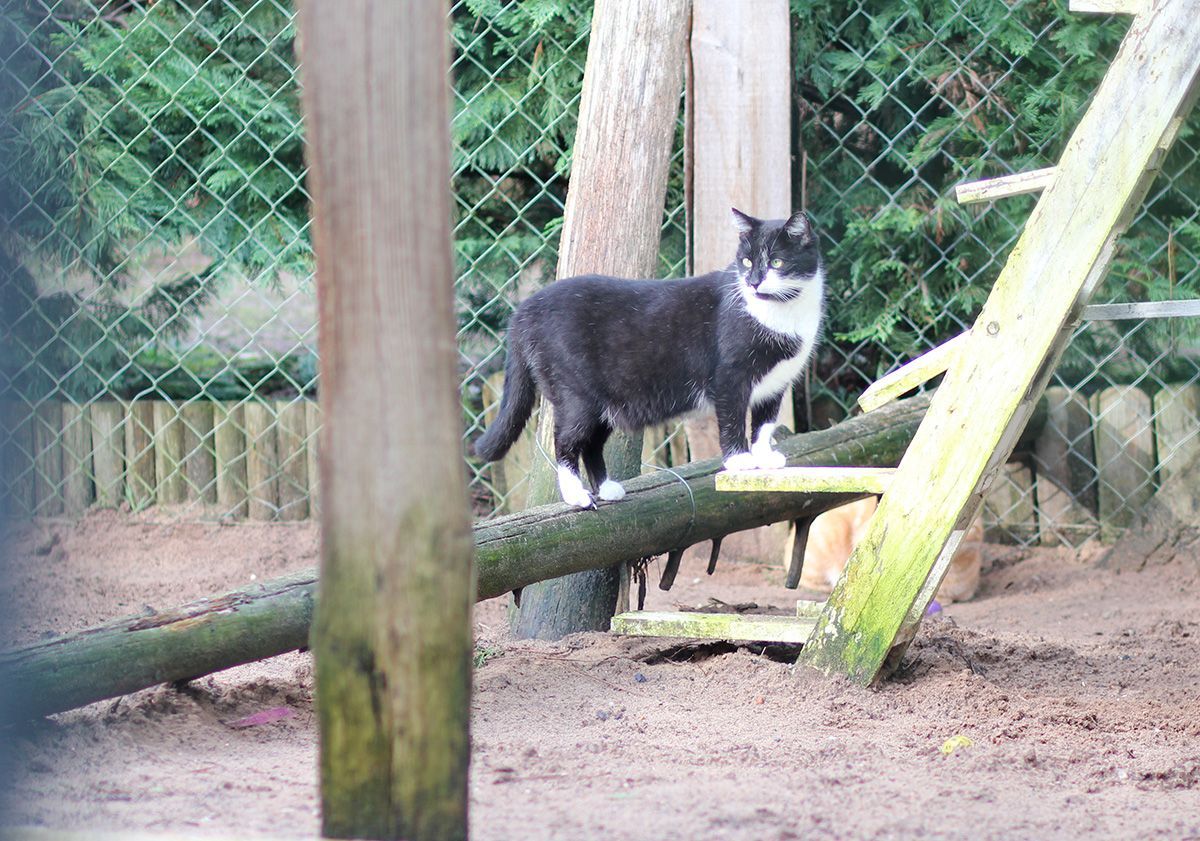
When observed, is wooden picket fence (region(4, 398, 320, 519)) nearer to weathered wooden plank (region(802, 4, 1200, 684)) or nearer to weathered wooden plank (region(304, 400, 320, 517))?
weathered wooden plank (region(304, 400, 320, 517))

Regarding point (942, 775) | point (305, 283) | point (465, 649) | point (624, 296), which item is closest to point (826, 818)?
point (942, 775)

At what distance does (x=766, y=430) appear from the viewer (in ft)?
13.1

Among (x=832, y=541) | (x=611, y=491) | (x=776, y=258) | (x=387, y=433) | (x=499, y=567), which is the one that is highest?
(x=776, y=258)

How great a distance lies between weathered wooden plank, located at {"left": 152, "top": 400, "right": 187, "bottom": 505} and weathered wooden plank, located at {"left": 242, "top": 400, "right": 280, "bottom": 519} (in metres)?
0.32

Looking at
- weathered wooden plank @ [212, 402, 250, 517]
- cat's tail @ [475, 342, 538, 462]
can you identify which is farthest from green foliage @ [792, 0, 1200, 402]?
weathered wooden plank @ [212, 402, 250, 517]

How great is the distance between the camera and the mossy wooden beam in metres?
2.68

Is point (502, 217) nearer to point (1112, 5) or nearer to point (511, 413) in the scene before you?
point (511, 413)

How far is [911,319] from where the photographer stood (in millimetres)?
5242

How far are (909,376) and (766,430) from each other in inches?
34.9

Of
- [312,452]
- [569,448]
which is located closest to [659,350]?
[569,448]

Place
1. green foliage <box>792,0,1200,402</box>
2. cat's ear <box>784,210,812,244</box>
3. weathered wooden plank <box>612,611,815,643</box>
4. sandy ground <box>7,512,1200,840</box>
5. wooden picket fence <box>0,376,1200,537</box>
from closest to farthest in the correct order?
1. sandy ground <box>7,512,1200,840</box>
2. weathered wooden plank <box>612,611,815,643</box>
3. cat's ear <box>784,210,812,244</box>
4. green foliage <box>792,0,1200,402</box>
5. wooden picket fence <box>0,376,1200,537</box>

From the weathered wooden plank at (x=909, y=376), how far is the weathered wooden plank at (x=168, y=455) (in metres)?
3.52

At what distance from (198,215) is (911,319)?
3125 mm

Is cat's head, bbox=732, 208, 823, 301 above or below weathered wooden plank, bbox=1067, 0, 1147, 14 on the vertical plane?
below
